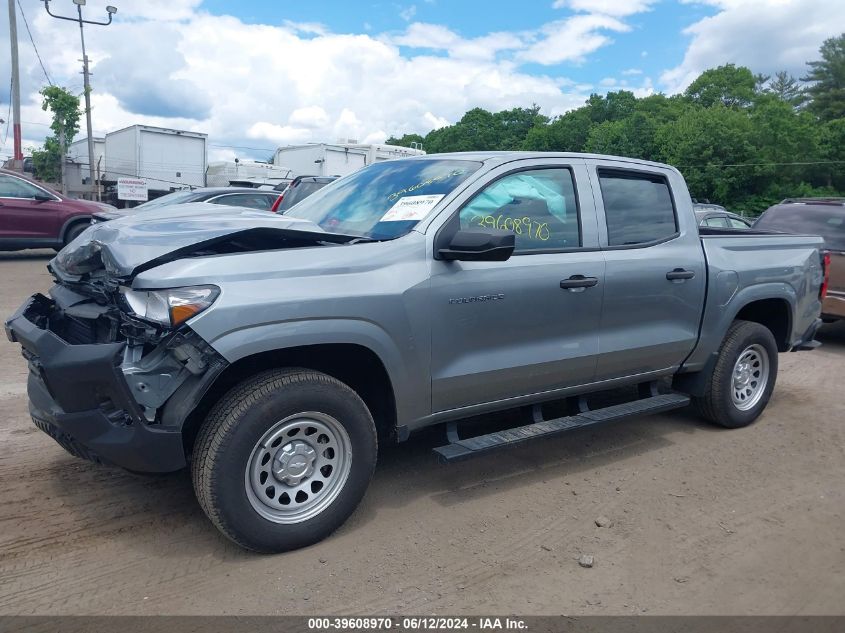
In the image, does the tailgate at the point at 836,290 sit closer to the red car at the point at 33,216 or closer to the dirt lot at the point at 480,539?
the dirt lot at the point at 480,539

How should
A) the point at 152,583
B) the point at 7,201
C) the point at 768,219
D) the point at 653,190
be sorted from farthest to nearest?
1. the point at 7,201
2. the point at 768,219
3. the point at 653,190
4. the point at 152,583

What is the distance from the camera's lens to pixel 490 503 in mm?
3992

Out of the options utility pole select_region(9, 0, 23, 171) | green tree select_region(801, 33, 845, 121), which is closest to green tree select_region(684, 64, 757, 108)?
green tree select_region(801, 33, 845, 121)

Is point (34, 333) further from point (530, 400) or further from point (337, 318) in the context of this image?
point (530, 400)

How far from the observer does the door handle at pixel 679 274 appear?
471 centimetres

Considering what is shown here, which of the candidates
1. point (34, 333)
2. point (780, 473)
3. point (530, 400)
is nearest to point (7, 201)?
point (34, 333)

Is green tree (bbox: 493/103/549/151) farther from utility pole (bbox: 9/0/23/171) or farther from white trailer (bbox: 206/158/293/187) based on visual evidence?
utility pole (bbox: 9/0/23/171)

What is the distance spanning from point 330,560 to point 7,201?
1278 cm

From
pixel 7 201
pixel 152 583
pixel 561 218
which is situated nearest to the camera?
pixel 152 583

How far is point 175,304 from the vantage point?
9.83 feet

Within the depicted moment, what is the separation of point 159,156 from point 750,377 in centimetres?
2760

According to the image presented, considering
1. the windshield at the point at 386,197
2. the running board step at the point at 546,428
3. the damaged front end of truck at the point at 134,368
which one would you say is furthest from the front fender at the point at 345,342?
the windshield at the point at 386,197

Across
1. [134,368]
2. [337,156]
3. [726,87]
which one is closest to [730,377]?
[134,368]

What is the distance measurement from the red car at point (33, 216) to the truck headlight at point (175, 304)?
11925 millimetres
